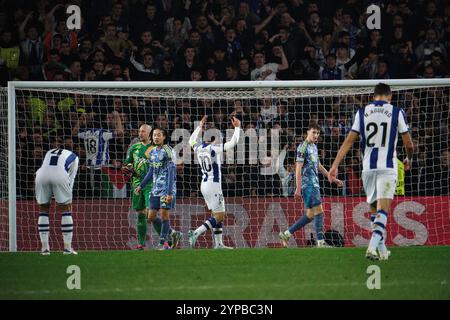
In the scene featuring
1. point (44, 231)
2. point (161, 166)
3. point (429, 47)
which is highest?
point (429, 47)

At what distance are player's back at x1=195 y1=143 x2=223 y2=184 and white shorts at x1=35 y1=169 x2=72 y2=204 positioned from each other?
2.52 metres

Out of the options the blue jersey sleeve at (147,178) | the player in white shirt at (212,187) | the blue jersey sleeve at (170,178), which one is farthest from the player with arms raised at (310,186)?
the blue jersey sleeve at (147,178)

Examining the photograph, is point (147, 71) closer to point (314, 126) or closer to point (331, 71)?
point (331, 71)

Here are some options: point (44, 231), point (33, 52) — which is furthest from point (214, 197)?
point (33, 52)

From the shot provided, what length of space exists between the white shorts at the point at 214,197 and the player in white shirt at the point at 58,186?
245cm

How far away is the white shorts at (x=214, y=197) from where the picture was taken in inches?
592

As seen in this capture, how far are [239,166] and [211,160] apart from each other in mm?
1564

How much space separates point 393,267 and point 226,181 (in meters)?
6.28

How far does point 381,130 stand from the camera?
429 inches

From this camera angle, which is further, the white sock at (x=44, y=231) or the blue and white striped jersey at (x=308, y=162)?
the blue and white striped jersey at (x=308, y=162)

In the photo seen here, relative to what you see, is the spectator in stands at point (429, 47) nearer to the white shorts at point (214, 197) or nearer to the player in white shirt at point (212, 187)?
the player in white shirt at point (212, 187)

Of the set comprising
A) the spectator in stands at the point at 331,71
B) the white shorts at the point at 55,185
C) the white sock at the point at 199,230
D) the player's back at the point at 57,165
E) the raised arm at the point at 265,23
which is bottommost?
the white sock at the point at 199,230

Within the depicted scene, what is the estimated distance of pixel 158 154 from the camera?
14961 millimetres

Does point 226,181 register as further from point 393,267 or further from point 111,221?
point 393,267
